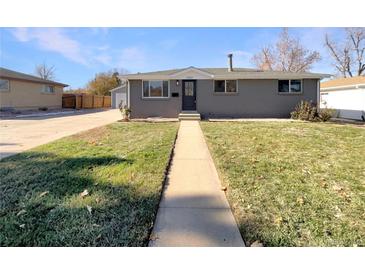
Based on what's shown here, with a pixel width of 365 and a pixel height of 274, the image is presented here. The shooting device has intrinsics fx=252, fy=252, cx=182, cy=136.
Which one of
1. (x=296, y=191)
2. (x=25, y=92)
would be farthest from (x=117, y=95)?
(x=296, y=191)

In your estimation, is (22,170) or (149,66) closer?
(22,170)

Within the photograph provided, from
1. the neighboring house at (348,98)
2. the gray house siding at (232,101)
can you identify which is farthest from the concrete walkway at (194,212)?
Result: the neighboring house at (348,98)

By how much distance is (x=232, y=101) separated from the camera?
53.8 ft

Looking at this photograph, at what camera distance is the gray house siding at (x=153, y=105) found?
636 inches

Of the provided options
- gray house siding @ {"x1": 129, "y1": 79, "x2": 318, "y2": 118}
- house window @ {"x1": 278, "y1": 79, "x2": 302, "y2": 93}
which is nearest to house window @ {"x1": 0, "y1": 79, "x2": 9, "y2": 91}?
gray house siding @ {"x1": 129, "y1": 79, "x2": 318, "y2": 118}

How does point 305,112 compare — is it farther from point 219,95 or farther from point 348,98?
point 348,98

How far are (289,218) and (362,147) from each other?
230 inches

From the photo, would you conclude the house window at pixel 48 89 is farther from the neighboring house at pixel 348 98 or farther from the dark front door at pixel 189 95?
the neighboring house at pixel 348 98

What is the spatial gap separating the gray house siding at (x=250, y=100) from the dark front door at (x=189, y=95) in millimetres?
350

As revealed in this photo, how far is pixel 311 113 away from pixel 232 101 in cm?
472

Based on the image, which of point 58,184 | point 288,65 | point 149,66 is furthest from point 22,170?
point 288,65
